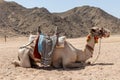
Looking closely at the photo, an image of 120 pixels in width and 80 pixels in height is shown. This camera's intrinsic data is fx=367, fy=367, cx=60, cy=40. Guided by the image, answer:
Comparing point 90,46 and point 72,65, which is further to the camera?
point 90,46

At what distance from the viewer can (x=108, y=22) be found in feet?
274

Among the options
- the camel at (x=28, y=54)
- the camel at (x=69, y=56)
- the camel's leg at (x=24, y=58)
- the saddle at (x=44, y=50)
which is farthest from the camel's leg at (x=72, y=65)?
the camel's leg at (x=24, y=58)

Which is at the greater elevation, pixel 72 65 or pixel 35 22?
pixel 72 65

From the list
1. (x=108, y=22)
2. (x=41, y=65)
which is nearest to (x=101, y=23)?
(x=108, y=22)

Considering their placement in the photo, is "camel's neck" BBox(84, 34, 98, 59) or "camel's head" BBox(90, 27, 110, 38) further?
"camel's head" BBox(90, 27, 110, 38)

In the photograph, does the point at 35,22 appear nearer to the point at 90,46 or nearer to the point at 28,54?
the point at 90,46

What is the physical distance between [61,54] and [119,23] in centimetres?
7984

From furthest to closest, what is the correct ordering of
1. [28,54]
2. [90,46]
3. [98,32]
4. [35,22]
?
[35,22]
[98,32]
[90,46]
[28,54]

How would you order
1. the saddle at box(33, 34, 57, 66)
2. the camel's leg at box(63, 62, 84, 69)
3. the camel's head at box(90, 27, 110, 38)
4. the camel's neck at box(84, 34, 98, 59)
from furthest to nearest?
the camel's head at box(90, 27, 110, 38)
the camel's neck at box(84, 34, 98, 59)
the camel's leg at box(63, 62, 84, 69)
the saddle at box(33, 34, 57, 66)

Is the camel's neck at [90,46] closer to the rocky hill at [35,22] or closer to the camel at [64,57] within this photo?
the camel at [64,57]

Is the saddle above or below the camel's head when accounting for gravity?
below

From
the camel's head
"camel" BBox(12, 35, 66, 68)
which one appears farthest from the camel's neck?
"camel" BBox(12, 35, 66, 68)

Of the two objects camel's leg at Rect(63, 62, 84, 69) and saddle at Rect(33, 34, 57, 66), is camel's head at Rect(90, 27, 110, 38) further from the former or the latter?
saddle at Rect(33, 34, 57, 66)

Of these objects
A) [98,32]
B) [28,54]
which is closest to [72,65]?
[28,54]
